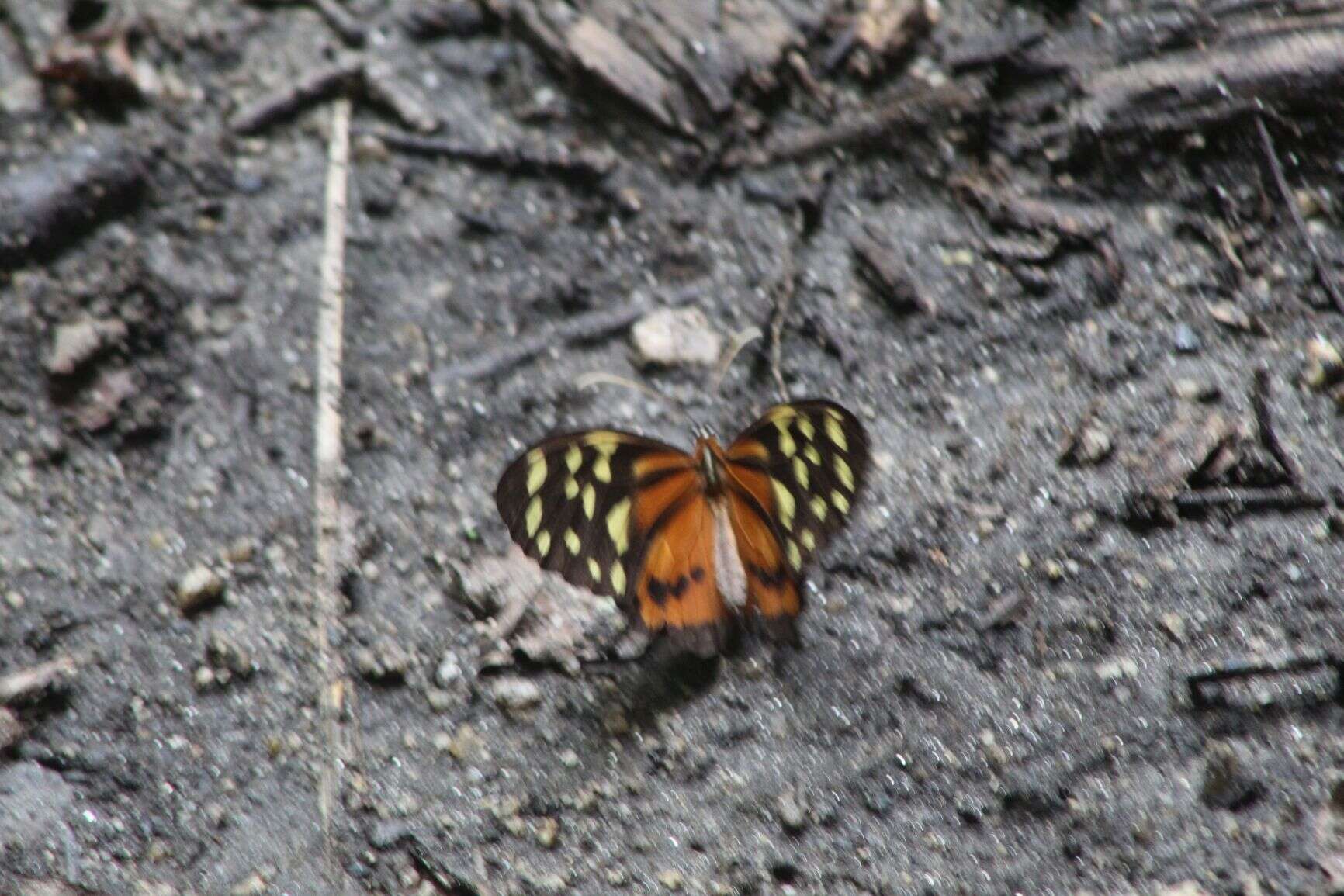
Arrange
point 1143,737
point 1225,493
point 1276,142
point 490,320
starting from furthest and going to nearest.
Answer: point 490,320 < point 1276,142 < point 1225,493 < point 1143,737

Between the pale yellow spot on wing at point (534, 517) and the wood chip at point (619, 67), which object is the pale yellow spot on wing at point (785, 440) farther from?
the wood chip at point (619, 67)

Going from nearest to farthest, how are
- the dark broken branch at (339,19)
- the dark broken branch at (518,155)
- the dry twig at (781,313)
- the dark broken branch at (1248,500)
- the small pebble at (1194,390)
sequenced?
the dark broken branch at (1248,500) < the small pebble at (1194,390) < the dry twig at (781,313) < the dark broken branch at (518,155) < the dark broken branch at (339,19)

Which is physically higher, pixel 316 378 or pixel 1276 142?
pixel 1276 142

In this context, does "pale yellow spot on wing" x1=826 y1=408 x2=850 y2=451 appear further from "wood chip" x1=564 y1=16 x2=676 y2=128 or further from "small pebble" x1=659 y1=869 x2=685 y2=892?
"wood chip" x1=564 y1=16 x2=676 y2=128

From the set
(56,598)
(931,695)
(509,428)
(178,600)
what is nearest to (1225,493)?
(931,695)

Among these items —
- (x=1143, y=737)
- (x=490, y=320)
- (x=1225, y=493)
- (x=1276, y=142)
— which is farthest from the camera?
(x=490, y=320)

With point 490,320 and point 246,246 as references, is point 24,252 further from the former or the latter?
point 490,320

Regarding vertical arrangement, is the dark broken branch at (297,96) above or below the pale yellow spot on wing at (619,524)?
above

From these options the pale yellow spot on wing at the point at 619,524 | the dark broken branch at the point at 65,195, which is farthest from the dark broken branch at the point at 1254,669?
the dark broken branch at the point at 65,195
